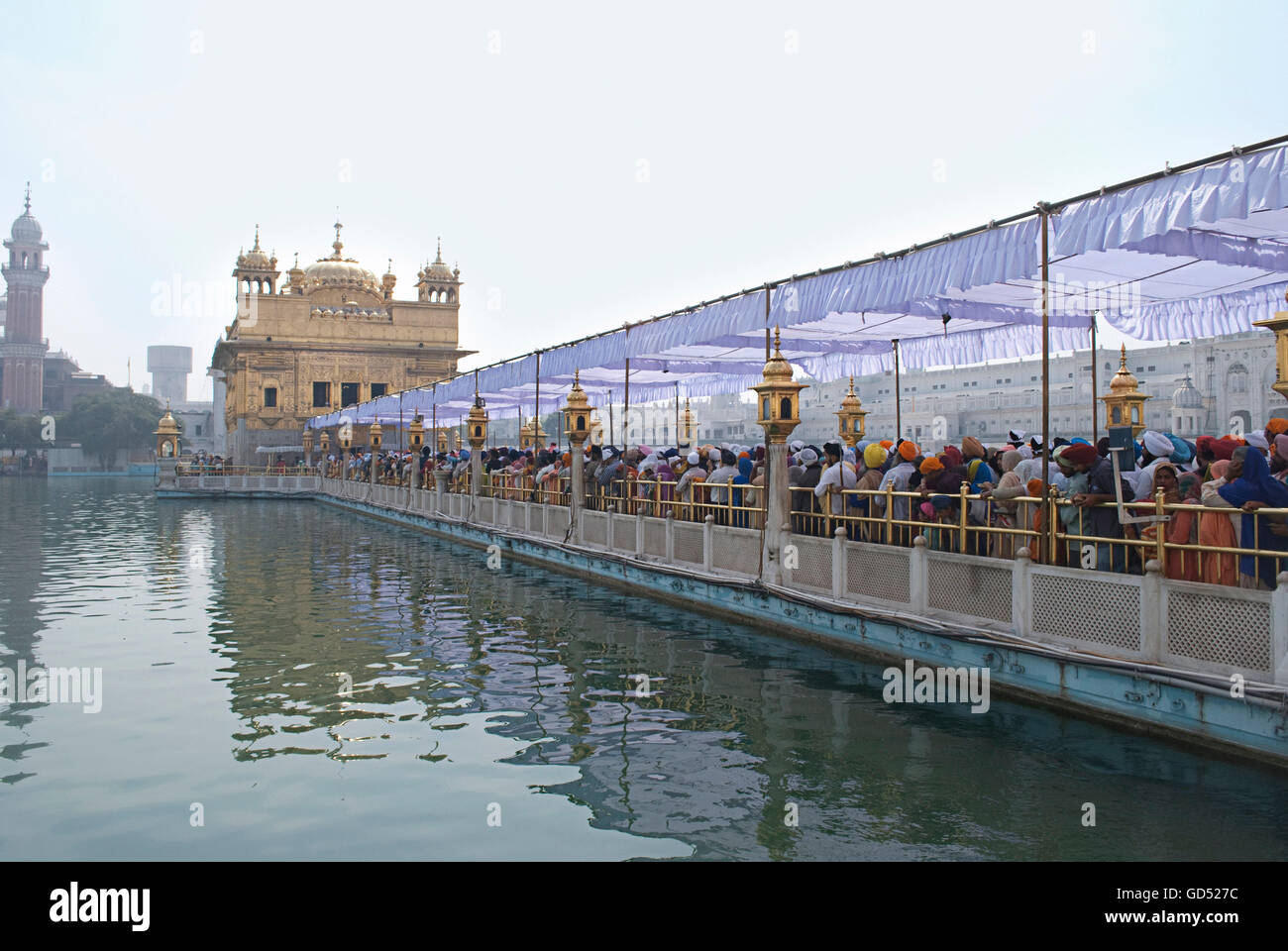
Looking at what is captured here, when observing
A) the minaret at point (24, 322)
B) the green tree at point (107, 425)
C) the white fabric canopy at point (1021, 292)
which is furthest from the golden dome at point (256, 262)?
the minaret at point (24, 322)

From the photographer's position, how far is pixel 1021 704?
769 centimetres

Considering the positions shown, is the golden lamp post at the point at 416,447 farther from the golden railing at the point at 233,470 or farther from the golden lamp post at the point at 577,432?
the golden railing at the point at 233,470

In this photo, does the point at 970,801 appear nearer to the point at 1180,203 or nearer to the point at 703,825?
the point at 703,825

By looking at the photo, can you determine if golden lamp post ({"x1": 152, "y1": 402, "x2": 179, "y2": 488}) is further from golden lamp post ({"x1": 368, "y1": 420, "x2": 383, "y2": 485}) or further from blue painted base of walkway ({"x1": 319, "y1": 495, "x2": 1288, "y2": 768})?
blue painted base of walkway ({"x1": 319, "y1": 495, "x2": 1288, "y2": 768})

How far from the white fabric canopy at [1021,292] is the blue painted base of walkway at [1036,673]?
123 inches

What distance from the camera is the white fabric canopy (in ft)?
23.3

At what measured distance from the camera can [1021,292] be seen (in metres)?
10.4

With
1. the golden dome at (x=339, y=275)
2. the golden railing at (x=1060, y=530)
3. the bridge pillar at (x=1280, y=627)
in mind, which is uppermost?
the golden dome at (x=339, y=275)

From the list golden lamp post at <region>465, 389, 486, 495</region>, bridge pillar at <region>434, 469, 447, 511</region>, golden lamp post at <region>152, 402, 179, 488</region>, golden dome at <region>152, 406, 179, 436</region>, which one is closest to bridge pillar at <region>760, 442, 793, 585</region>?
golden lamp post at <region>465, 389, 486, 495</region>

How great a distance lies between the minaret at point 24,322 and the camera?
107 m

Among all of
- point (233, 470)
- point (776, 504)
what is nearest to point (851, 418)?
point (776, 504)

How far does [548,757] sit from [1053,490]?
14.3 feet

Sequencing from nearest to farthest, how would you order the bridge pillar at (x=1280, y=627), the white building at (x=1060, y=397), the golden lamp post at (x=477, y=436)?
the bridge pillar at (x=1280, y=627), the golden lamp post at (x=477, y=436), the white building at (x=1060, y=397)
